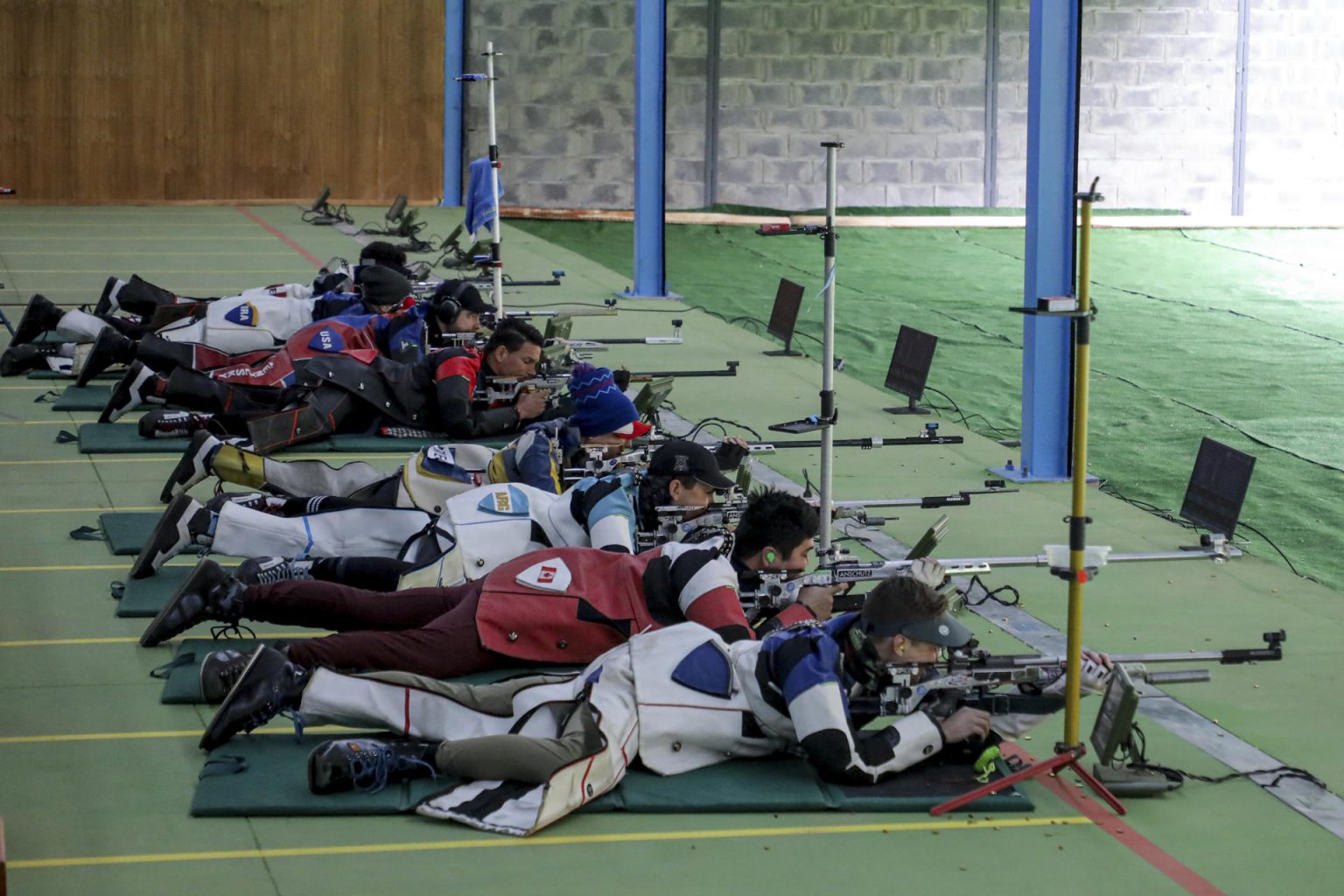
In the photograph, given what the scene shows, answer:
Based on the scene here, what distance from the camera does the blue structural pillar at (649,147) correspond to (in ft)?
54.5

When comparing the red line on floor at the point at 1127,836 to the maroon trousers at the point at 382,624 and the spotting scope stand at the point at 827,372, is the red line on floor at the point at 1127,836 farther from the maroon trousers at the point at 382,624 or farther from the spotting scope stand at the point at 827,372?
the maroon trousers at the point at 382,624

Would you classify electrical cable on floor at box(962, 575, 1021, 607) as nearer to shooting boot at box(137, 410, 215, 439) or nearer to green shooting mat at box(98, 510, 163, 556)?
green shooting mat at box(98, 510, 163, 556)

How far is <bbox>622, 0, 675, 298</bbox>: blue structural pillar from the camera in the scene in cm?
1661

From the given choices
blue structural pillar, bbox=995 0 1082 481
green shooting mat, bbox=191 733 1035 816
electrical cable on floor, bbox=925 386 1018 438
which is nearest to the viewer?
green shooting mat, bbox=191 733 1035 816

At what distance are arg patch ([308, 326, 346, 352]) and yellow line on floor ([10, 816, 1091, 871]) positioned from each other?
599 cm

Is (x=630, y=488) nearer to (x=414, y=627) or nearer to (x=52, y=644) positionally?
(x=414, y=627)

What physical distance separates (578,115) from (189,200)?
5.64 m

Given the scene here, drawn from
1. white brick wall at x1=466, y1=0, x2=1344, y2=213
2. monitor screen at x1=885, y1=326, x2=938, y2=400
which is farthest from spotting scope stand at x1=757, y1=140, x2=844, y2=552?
white brick wall at x1=466, y1=0, x2=1344, y2=213

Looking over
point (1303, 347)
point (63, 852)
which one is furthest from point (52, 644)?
point (1303, 347)

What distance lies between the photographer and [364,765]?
556cm

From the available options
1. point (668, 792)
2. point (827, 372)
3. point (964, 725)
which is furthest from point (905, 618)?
point (827, 372)

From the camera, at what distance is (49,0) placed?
23359 mm

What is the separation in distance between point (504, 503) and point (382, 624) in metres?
0.80

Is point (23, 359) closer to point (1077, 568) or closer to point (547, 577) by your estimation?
point (547, 577)
